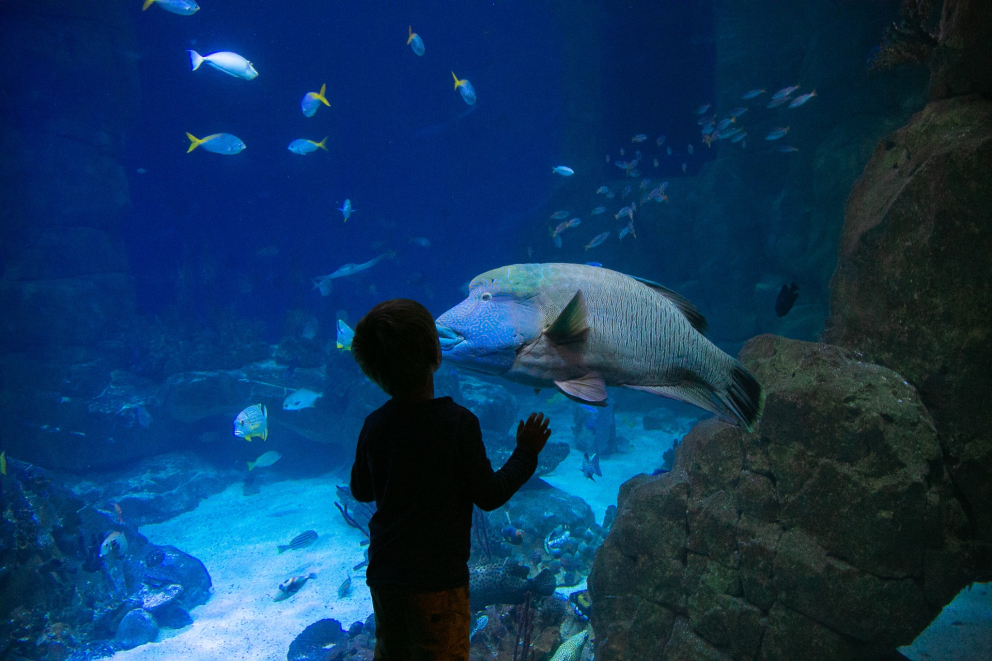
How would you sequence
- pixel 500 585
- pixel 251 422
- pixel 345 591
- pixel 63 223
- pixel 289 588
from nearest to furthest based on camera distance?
pixel 500 585 → pixel 345 591 → pixel 289 588 → pixel 251 422 → pixel 63 223

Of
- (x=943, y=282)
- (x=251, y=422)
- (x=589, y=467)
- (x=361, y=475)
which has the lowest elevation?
(x=361, y=475)

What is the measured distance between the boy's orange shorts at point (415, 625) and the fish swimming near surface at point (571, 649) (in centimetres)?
421

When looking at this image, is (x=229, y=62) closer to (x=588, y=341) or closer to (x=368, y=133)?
(x=588, y=341)

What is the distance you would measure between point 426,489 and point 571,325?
697 mm

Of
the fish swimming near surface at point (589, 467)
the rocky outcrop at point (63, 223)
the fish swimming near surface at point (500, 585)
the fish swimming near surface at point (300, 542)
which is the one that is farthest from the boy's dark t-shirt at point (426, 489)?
the rocky outcrop at point (63, 223)

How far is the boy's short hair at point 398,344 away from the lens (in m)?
1.33

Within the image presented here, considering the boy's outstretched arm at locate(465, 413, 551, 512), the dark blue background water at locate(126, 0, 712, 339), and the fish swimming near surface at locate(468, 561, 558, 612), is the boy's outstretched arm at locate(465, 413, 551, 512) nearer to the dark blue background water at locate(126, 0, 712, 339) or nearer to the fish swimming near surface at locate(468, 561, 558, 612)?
the fish swimming near surface at locate(468, 561, 558, 612)

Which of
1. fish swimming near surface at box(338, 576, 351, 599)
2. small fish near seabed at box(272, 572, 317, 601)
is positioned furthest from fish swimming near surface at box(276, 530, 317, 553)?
fish swimming near surface at box(338, 576, 351, 599)

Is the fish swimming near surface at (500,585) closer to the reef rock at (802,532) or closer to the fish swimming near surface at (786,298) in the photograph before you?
the reef rock at (802,532)

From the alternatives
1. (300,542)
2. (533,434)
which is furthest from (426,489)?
(300,542)

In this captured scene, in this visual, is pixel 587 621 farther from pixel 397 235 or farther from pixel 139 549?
pixel 397 235

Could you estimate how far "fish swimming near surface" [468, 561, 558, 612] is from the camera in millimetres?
5352

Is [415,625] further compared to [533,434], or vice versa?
[533,434]

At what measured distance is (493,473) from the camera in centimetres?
145
